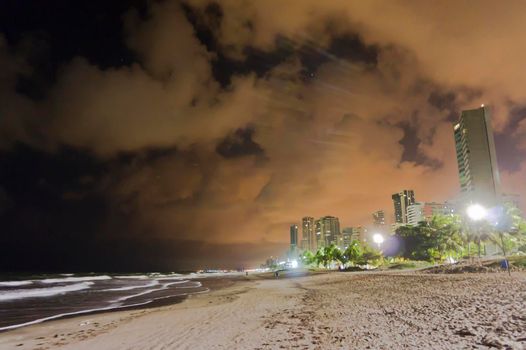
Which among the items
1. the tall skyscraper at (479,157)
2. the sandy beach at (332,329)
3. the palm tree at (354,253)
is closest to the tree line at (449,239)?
the palm tree at (354,253)

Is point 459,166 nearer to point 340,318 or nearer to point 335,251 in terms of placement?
point 335,251

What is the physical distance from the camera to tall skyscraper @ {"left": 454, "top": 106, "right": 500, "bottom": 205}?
16075cm

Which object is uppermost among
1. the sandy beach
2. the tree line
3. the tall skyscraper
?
the tall skyscraper

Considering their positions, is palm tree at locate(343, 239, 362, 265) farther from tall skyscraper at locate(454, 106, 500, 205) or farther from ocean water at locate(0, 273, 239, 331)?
tall skyscraper at locate(454, 106, 500, 205)

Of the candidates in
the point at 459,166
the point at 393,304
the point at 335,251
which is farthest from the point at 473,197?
the point at 393,304

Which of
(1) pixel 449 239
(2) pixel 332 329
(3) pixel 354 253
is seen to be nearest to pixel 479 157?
(3) pixel 354 253

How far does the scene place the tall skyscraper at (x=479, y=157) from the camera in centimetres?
16075

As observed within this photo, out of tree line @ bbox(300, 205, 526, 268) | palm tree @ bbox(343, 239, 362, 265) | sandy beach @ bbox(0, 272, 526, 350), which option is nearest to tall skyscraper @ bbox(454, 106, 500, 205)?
tree line @ bbox(300, 205, 526, 268)

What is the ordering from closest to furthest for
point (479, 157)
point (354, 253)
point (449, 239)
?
point (449, 239), point (354, 253), point (479, 157)

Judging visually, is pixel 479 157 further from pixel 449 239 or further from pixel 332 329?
pixel 332 329

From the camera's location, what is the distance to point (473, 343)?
357 inches

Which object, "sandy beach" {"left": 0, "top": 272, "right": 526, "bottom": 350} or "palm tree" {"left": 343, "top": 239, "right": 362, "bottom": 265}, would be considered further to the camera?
"palm tree" {"left": 343, "top": 239, "right": 362, "bottom": 265}

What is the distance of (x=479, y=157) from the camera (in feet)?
545

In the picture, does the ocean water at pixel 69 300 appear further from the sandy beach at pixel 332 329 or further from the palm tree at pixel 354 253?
the palm tree at pixel 354 253
